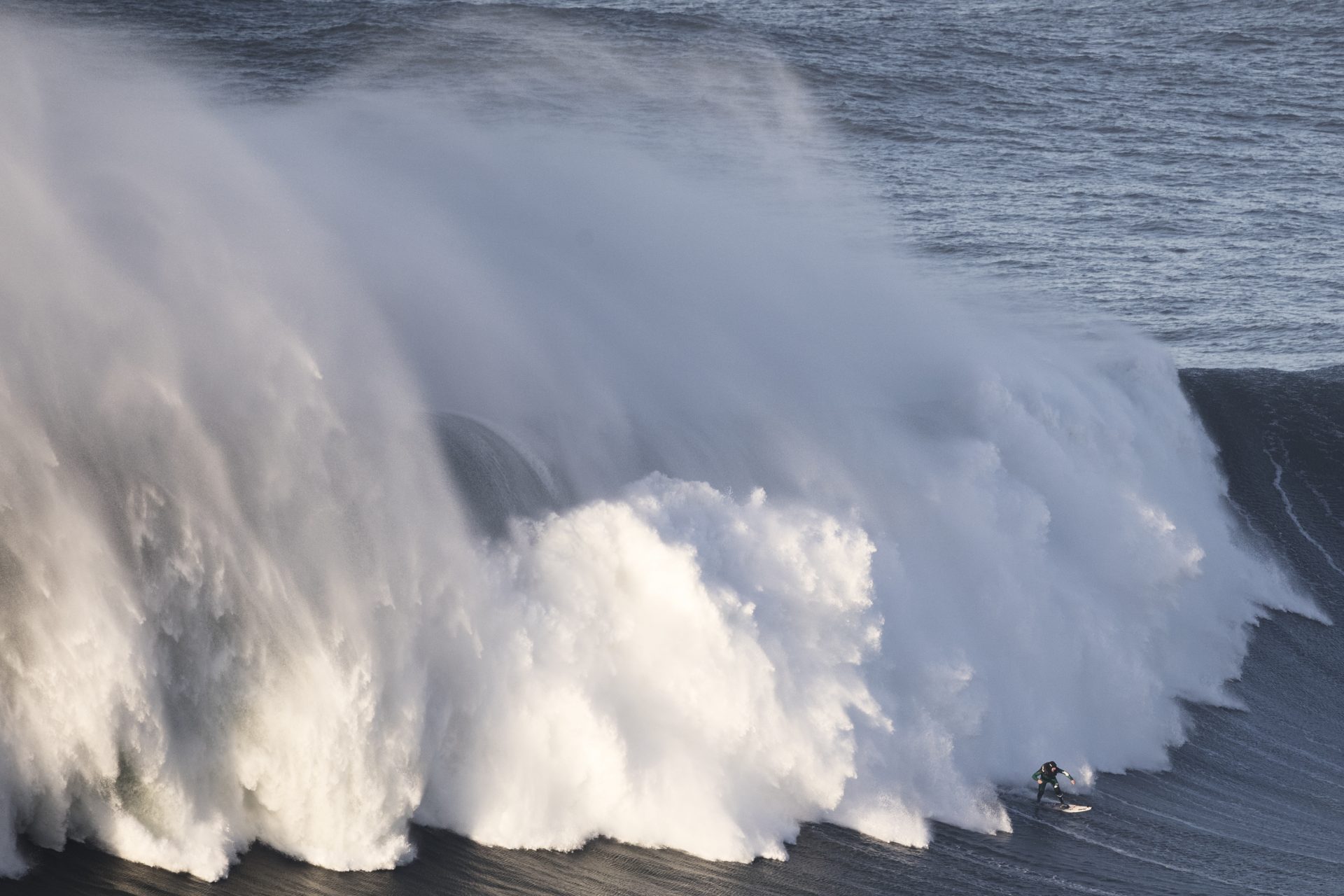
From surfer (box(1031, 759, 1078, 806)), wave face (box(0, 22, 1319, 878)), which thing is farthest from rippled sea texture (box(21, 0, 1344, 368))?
surfer (box(1031, 759, 1078, 806))

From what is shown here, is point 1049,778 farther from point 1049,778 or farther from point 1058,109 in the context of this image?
point 1058,109

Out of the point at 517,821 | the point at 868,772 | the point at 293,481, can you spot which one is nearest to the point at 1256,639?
the point at 868,772

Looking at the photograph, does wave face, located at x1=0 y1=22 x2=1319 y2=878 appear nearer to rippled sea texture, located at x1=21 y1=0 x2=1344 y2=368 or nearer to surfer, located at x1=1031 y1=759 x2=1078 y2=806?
surfer, located at x1=1031 y1=759 x2=1078 y2=806

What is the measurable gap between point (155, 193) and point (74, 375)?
3.24 metres

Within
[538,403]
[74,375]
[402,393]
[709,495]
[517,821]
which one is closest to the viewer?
[74,375]

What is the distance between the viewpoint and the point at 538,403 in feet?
52.6

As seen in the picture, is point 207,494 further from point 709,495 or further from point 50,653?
point 709,495

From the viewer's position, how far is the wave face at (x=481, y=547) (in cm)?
1095

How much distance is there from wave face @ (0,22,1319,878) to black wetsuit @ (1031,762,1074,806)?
56 cm

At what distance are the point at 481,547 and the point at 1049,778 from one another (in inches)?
263

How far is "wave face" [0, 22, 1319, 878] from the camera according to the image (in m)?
11.0

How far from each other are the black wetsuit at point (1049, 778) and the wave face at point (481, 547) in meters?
0.56

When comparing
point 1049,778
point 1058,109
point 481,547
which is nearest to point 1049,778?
point 1049,778

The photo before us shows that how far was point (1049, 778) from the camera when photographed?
15.2m
